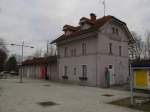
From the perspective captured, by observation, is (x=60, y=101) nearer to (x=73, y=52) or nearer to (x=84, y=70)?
(x=84, y=70)

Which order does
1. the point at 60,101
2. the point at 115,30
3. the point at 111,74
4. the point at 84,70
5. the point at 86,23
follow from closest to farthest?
1. the point at 60,101
2. the point at 111,74
3. the point at 84,70
4. the point at 86,23
5. the point at 115,30

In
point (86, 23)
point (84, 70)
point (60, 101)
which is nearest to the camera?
point (60, 101)

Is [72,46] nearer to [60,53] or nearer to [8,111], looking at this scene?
[60,53]

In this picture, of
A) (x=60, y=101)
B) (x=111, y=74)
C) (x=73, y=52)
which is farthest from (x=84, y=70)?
(x=60, y=101)

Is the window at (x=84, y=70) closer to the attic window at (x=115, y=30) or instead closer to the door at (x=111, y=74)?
the door at (x=111, y=74)

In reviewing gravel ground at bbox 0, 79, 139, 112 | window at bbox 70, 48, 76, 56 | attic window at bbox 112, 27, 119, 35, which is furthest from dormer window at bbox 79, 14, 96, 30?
gravel ground at bbox 0, 79, 139, 112

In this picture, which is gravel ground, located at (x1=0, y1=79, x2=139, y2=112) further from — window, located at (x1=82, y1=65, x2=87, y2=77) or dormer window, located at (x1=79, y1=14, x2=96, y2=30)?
dormer window, located at (x1=79, y1=14, x2=96, y2=30)

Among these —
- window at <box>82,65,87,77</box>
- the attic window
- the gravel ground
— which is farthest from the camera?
the attic window

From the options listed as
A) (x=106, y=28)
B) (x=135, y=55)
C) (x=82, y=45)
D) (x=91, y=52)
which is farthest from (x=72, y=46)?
(x=135, y=55)

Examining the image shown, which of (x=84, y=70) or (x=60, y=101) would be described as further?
(x=84, y=70)

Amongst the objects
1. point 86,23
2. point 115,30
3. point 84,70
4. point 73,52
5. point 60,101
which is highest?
point 86,23

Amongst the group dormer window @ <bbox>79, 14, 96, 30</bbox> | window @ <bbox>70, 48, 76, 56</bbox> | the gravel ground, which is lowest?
the gravel ground

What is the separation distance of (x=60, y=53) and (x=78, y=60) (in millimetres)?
5010

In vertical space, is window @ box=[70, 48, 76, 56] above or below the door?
above
